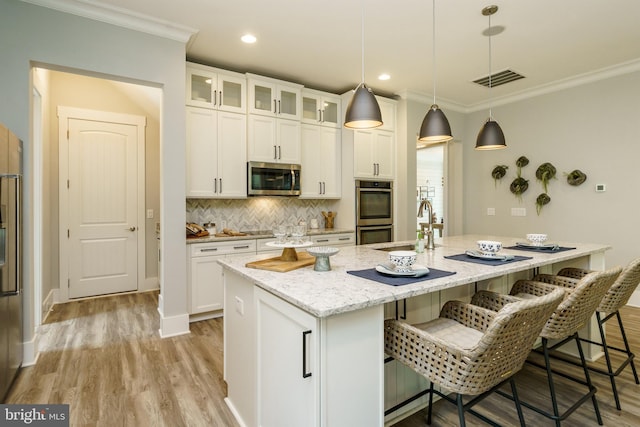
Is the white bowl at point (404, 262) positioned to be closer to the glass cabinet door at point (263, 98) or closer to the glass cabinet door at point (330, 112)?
the glass cabinet door at point (263, 98)

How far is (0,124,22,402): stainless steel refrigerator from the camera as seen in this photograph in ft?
6.64

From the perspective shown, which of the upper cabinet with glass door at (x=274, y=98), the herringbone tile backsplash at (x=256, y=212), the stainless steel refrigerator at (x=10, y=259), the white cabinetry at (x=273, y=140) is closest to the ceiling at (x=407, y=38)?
the upper cabinet with glass door at (x=274, y=98)

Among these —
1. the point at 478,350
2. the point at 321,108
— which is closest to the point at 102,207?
the point at 321,108

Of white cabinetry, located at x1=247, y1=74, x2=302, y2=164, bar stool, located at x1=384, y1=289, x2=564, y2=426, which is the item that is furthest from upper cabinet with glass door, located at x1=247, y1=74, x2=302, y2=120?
bar stool, located at x1=384, y1=289, x2=564, y2=426

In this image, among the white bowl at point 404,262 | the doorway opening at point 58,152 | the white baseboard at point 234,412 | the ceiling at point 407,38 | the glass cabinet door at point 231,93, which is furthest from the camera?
the doorway opening at point 58,152

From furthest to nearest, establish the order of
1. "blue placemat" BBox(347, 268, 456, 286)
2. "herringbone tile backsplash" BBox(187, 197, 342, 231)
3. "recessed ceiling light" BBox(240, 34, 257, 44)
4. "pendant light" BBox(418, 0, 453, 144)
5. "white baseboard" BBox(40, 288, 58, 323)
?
"herringbone tile backsplash" BBox(187, 197, 342, 231), "white baseboard" BBox(40, 288, 58, 323), "recessed ceiling light" BBox(240, 34, 257, 44), "pendant light" BBox(418, 0, 453, 144), "blue placemat" BBox(347, 268, 456, 286)

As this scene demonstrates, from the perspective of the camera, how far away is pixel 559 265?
293 centimetres

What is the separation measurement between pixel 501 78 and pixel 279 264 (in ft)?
13.8

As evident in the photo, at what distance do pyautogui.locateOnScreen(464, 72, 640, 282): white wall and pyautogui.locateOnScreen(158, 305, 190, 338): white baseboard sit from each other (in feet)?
15.4

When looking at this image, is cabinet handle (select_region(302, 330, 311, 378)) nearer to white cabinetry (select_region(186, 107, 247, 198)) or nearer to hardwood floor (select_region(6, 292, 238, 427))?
hardwood floor (select_region(6, 292, 238, 427))

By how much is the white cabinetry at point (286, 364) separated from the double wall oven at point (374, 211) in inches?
125

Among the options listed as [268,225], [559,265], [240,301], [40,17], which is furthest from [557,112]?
[40,17]

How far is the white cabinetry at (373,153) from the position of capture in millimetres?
4703

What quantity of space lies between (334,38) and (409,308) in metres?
2.72
